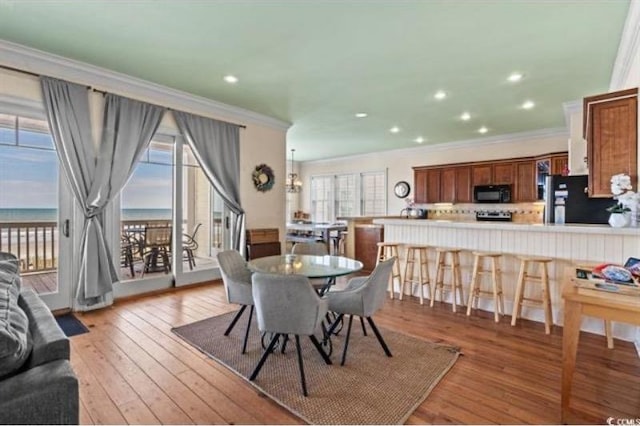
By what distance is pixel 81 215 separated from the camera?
3877 mm

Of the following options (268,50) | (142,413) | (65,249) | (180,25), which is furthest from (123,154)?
(142,413)

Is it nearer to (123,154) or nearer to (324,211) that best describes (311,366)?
(123,154)

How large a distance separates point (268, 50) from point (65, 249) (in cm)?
324

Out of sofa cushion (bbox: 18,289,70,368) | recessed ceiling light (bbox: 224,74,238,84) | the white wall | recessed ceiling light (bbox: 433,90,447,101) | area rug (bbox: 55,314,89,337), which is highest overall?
recessed ceiling light (bbox: 433,90,447,101)

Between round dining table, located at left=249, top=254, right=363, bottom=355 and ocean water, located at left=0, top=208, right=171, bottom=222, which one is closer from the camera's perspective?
round dining table, located at left=249, top=254, right=363, bottom=355

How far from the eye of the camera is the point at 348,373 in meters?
2.48

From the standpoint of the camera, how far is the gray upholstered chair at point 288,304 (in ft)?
7.20

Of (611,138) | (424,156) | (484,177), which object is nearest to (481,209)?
(484,177)

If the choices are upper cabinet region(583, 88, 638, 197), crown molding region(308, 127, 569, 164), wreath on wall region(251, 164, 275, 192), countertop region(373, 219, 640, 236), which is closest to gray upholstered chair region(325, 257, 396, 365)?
countertop region(373, 219, 640, 236)

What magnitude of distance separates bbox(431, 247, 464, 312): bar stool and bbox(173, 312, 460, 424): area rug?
4.15ft

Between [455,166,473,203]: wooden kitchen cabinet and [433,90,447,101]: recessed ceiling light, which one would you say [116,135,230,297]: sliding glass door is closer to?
[433,90,447,101]: recessed ceiling light

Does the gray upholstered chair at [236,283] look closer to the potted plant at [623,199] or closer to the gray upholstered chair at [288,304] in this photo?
the gray upholstered chair at [288,304]

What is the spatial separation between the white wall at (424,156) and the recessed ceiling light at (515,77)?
3.50 m

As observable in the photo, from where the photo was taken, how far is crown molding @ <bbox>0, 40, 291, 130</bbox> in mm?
3430
